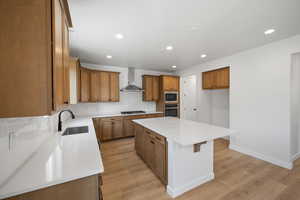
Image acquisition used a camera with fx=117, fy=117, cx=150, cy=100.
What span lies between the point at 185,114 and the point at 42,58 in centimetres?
492

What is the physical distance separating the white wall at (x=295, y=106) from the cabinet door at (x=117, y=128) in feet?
13.8

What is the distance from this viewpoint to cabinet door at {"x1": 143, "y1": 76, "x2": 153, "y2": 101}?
4.61 m

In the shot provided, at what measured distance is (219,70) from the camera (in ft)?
11.6

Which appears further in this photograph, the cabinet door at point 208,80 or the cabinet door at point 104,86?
the cabinet door at point 104,86

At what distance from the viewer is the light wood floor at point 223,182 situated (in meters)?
1.67

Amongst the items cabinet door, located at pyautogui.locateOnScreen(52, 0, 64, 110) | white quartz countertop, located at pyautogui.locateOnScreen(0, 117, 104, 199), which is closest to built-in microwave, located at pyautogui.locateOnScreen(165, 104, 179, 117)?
white quartz countertop, located at pyautogui.locateOnScreen(0, 117, 104, 199)

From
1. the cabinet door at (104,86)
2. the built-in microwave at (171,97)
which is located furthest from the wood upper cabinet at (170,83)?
the cabinet door at (104,86)

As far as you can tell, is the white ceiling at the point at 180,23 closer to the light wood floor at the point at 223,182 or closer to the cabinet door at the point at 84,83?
the cabinet door at the point at 84,83

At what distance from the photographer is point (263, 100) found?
261cm

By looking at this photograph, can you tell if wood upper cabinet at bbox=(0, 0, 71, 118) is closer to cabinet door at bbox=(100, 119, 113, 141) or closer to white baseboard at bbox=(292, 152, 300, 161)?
cabinet door at bbox=(100, 119, 113, 141)

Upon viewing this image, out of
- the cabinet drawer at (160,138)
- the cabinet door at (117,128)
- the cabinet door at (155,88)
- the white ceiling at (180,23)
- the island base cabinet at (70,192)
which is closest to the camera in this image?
the island base cabinet at (70,192)

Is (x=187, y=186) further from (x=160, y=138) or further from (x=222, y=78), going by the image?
(x=222, y=78)

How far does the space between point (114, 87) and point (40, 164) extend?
10.7 ft

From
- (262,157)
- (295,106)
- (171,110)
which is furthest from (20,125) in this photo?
(295,106)
